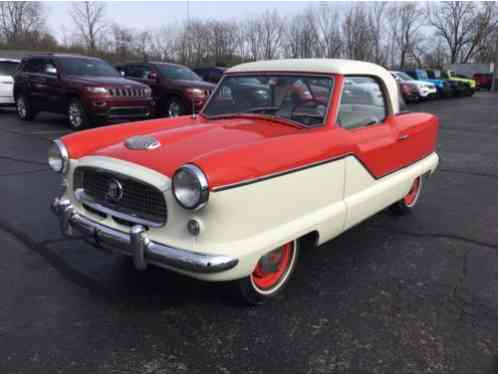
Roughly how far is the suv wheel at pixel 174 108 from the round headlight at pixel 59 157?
8.56 m

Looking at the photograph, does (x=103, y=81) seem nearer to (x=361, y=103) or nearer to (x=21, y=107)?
(x=21, y=107)

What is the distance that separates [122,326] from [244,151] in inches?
51.7

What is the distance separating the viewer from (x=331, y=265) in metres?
3.90

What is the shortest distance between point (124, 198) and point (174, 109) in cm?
950

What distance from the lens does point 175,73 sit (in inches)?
509

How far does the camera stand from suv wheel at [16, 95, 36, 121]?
485 inches

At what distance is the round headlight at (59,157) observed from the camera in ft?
11.8

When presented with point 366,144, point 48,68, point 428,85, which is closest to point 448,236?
point 366,144

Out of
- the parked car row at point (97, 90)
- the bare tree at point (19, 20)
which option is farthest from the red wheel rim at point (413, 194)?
the bare tree at point (19, 20)

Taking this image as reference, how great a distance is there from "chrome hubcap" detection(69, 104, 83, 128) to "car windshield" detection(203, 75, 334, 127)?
22.7 ft

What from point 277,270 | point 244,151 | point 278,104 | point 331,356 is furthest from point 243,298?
point 278,104

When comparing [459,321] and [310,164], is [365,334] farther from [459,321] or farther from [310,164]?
[310,164]

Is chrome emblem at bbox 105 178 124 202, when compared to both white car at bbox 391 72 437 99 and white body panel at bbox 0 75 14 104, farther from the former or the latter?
white car at bbox 391 72 437 99

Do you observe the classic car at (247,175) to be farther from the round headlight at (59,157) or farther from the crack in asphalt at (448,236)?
the crack in asphalt at (448,236)
